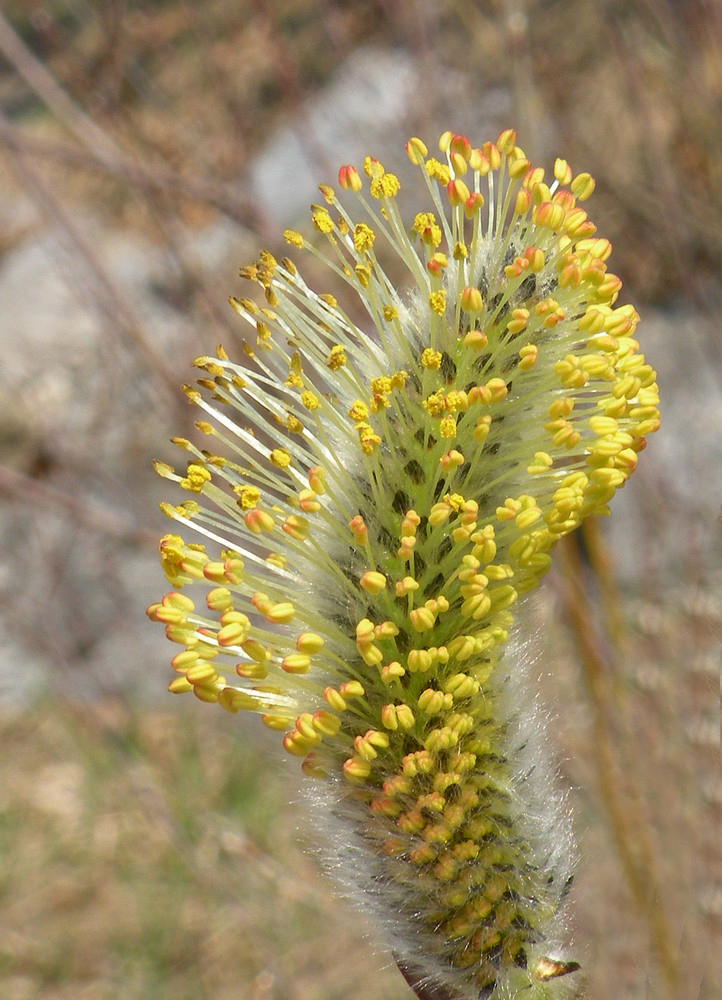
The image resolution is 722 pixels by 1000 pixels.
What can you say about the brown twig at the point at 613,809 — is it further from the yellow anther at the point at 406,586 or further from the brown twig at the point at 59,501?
the brown twig at the point at 59,501

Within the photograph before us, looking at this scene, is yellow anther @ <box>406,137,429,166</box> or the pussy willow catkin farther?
yellow anther @ <box>406,137,429,166</box>

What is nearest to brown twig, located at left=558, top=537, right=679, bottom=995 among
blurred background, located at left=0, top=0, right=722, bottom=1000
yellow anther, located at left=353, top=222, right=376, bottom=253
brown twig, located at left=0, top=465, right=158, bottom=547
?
blurred background, located at left=0, top=0, right=722, bottom=1000

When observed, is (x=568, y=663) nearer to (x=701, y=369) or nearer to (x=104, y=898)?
(x=701, y=369)

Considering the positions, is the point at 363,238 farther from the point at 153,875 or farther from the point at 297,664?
the point at 153,875

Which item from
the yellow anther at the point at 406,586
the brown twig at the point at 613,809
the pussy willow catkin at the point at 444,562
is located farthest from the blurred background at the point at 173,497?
the yellow anther at the point at 406,586

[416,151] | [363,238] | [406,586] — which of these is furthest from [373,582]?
[416,151]

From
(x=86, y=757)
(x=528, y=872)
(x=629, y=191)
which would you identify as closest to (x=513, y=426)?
(x=528, y=872)

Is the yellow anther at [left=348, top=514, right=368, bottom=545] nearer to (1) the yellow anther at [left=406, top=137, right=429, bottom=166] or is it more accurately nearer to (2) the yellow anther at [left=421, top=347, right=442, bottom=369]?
(2) the yellow anther at [left=421, top=347, right=442, bottom=369]
